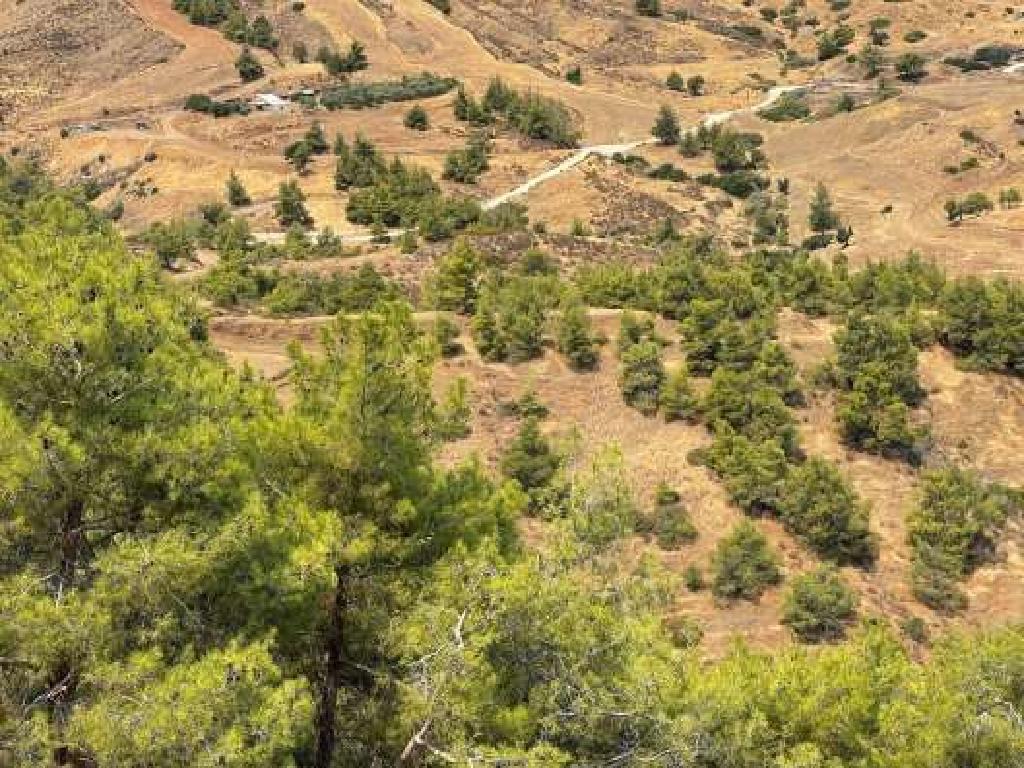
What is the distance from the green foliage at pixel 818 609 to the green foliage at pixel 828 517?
11.5 feet

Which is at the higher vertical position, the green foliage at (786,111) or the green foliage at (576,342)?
the green foliage at (576,342)

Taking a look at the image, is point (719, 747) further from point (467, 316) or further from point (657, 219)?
point (657, 219)

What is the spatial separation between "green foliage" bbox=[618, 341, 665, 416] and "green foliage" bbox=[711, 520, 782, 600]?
11314 mm

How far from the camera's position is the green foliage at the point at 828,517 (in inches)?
1538

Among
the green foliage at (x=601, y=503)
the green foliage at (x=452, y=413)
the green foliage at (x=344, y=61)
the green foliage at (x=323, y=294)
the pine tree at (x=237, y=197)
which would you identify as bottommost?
the pine tree at (x=237, y=197)

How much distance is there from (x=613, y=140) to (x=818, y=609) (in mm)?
84877

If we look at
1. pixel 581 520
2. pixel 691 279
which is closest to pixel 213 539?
pixel 581 520

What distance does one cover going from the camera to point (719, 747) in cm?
1675

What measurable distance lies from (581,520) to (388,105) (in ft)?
341

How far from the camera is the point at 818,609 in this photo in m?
35.0

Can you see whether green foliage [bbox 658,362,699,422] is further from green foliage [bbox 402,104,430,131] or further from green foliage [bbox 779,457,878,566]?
green foliage [bbox 402,104,430,131]

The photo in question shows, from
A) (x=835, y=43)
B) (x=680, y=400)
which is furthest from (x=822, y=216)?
(x=835, y=43)

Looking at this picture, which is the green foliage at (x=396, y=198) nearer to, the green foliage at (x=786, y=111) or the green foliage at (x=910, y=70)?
the green foliage at (x=786, y=111)

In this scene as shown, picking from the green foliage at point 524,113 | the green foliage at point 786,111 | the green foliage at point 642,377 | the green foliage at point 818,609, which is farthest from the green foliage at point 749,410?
the green foliage at point 786,111
